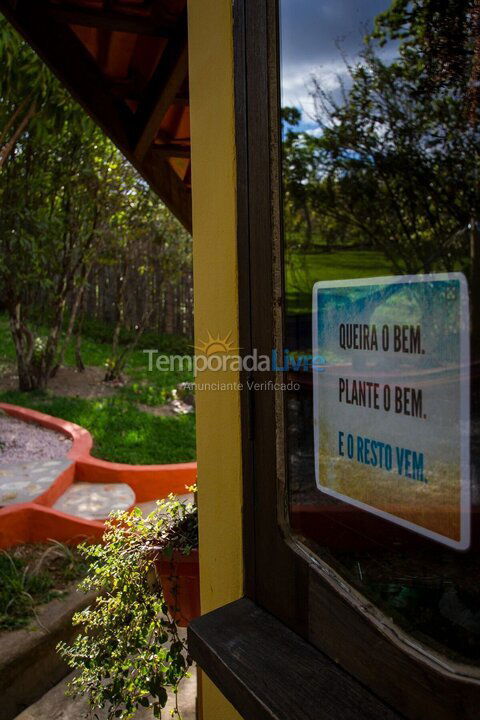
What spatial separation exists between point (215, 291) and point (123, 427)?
599 cm

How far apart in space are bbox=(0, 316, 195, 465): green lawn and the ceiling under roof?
354cm

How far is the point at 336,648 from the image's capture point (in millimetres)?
1041

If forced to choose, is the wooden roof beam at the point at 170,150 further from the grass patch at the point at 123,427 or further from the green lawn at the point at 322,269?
the grass patch at the point at 123,427

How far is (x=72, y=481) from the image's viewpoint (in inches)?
214

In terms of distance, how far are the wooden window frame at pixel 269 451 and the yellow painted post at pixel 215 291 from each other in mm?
54

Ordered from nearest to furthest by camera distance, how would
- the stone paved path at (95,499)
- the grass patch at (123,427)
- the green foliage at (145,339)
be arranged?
the stone paved path at (95,499)
the grass patch at (123,427)
the green foliage at (145,339)

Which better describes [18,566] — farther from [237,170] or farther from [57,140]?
[57,140]

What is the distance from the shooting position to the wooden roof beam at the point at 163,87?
2.49 metres

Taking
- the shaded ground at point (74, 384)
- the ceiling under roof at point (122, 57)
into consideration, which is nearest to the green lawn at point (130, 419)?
the shaded ground at point (74, 384)

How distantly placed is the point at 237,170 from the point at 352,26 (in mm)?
493

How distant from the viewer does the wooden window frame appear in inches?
38.9

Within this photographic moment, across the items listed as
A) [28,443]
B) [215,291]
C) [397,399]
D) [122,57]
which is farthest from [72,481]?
[397,399]

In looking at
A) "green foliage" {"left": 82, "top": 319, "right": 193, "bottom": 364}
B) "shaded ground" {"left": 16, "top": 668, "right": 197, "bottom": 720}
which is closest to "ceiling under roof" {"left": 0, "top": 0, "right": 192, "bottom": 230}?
"shaded ground" {"left": 16, "top": 668, "right": 197, "bottom": 720}

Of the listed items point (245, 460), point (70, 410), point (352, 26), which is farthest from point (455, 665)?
point (70, 410)
